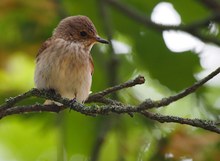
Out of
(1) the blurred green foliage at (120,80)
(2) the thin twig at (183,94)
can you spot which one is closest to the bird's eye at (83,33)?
(1) the blurred green foliage at (120,80)

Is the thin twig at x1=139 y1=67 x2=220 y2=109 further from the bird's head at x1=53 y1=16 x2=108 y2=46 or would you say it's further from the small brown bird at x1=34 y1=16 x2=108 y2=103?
the bird's head at x1=53 y1=16 x2=108 y2=46

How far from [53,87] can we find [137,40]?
2743 millimetres

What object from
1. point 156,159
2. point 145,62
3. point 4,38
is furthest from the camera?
point 4,38

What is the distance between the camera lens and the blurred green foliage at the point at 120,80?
718cm

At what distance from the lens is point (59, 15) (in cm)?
771

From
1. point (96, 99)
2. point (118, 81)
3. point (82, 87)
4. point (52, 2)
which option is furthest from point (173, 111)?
point (96, 99)

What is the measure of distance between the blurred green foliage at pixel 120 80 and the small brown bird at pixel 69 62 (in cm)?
104

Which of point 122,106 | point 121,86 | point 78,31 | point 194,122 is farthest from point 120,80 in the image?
point 194,122

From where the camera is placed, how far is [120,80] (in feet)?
23.8

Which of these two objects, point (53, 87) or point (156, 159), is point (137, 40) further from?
point (53, 87)

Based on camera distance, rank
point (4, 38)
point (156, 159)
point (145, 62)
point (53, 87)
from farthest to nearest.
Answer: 1. point (4, 38)
2. point (145, 62)
3. point (156, 159)
4. point (53, 87)

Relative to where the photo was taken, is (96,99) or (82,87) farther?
(82,87)

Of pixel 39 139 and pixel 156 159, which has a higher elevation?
pixel 156 159

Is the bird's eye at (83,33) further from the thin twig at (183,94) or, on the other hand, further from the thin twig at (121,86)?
the thin twig at (183,94)
